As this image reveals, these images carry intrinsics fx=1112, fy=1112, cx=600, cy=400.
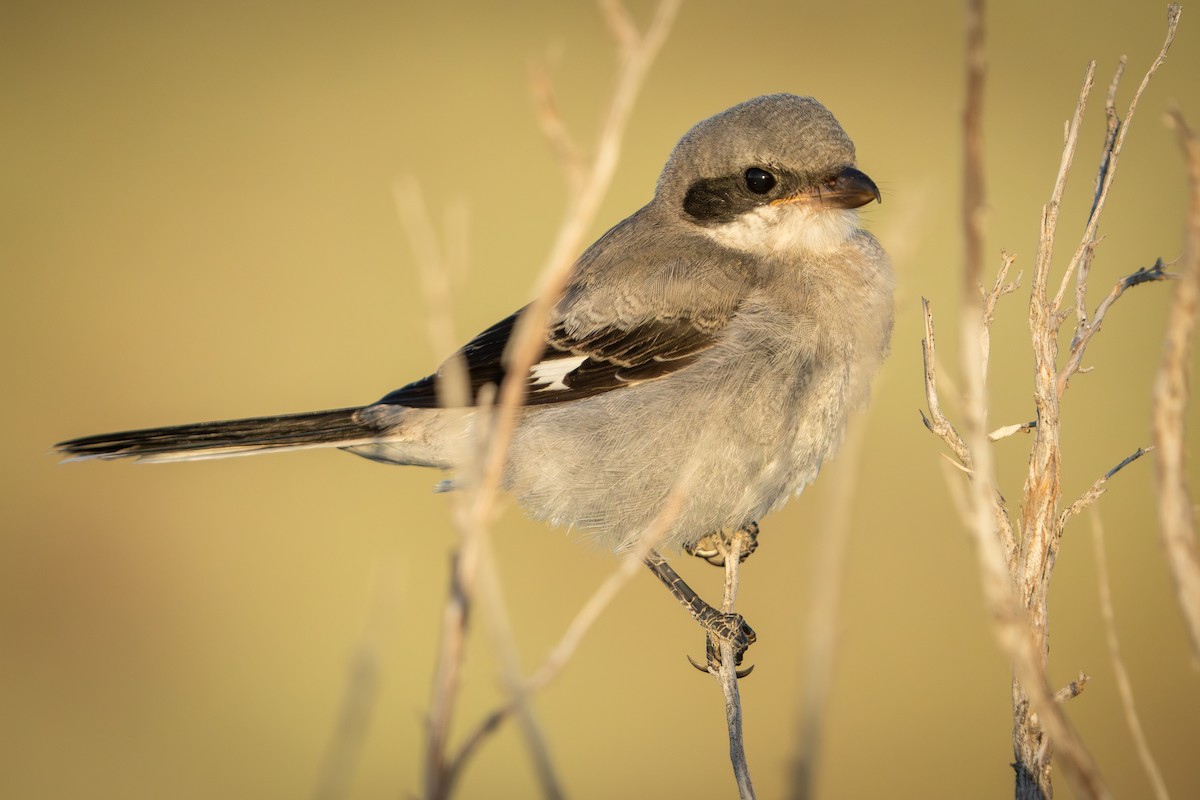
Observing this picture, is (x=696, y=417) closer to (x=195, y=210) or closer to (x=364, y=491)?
(x=364, y=491)

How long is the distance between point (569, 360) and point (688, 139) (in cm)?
85

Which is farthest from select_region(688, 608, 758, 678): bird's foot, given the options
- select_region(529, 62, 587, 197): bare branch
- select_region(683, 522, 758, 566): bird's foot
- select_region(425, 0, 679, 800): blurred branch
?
select_region(529, 62, 587, 197): bare branch

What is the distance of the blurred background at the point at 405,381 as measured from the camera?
6.45 m

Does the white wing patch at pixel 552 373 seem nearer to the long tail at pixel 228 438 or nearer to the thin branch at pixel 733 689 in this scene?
the long tail at pixel 228 438

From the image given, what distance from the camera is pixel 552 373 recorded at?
3482 mm

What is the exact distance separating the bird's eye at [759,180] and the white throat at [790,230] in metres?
0.06

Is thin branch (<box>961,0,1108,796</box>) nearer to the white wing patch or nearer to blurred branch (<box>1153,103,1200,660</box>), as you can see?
blurred branch (<box>1153,103,1200,660</box>)

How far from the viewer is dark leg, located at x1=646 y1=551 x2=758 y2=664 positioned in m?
3.34

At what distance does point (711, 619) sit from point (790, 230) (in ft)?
4.00

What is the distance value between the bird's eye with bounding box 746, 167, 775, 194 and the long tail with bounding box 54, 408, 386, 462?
1.41 m

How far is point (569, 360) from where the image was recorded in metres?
3.46

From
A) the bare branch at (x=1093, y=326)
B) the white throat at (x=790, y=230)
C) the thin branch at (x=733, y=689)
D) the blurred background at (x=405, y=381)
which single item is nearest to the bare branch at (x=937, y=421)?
the bare branch at (x=1093, y=326)

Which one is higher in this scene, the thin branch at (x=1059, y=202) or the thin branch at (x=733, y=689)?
the thin branch at (x=1059, y=202)

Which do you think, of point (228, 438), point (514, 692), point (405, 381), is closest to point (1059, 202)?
point (514, 692)
